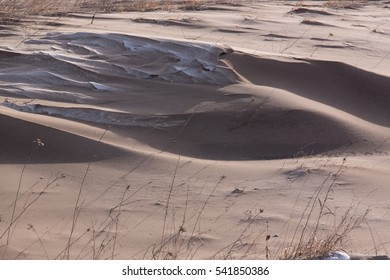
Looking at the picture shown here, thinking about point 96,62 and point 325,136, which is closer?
point 325,136

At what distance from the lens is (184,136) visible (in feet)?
23.2

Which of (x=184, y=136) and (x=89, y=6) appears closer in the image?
(x=184, y=136)

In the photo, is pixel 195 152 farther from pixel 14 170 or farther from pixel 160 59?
pixel 160 59

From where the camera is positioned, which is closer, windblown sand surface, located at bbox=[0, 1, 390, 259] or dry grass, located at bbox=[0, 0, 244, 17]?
windblown sand surface, located at bbox=[0, 1, 390, 259]

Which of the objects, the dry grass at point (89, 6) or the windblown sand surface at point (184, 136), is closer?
the windblown sand surface at point (184, 136)

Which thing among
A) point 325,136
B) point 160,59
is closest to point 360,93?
point 325,136

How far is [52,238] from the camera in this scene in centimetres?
468

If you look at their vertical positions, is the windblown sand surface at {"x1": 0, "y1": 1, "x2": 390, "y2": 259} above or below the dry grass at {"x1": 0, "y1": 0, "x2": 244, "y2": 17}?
above

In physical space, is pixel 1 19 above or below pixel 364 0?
above

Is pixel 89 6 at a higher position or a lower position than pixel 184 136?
lower

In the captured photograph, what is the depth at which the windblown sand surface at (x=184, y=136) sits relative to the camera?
193 inches

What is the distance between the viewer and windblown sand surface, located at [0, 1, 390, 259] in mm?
4895

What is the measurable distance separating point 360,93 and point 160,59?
215 centimetres

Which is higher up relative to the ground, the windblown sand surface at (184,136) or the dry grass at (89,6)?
the windblown sand surface at (184,136)
